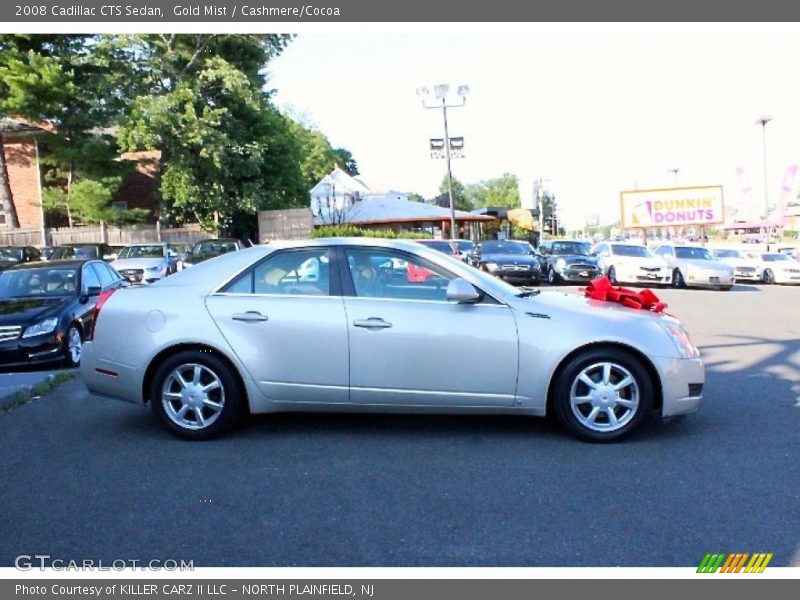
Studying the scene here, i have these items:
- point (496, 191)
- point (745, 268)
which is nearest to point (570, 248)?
point (745, 268)

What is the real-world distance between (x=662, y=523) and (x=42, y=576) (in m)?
3.13

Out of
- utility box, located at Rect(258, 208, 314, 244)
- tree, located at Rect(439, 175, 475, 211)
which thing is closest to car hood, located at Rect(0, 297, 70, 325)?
utility box, located at Rect(258, 208, 314, 244)

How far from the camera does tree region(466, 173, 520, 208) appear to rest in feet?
435

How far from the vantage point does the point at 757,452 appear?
16.8 ft

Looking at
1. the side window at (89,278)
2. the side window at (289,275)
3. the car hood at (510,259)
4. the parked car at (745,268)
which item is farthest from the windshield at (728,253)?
Answer: the side window at (289,275)

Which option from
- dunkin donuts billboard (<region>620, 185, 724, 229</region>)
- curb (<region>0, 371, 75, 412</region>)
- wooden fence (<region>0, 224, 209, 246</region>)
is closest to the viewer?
curb (<region>0, 371, 75, 412</region>)

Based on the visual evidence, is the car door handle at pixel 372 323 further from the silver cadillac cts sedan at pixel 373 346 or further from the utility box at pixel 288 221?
the utility box at pixel 288 221

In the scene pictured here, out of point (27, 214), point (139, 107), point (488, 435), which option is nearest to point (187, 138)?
point (139, 107)

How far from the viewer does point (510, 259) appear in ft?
77.3

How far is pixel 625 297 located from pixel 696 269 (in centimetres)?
1789

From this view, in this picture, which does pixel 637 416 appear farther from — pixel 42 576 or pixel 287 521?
pixel 42 576

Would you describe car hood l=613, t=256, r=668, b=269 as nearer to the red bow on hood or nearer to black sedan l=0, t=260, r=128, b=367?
black sedan l=0, t=260, r=128, b=367

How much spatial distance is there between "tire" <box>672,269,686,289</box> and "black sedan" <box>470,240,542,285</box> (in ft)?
13.7

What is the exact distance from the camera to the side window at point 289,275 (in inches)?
223
